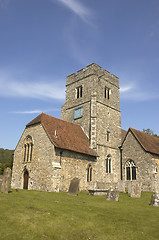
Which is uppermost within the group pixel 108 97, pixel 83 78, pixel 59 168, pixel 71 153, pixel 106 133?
pixel 83 78

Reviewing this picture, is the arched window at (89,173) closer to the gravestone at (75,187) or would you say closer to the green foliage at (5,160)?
the gravestone at (75,187)

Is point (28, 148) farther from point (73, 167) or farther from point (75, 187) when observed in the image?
point (75, 187)

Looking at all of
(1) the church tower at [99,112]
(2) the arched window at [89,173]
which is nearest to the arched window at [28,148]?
(2) the arched window at [89,173]

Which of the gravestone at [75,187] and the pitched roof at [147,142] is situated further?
the pitched roof at [147,142]

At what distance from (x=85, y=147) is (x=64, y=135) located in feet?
10.3

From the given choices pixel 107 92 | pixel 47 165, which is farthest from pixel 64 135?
pixel 107 92

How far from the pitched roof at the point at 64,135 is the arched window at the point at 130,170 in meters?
5.09

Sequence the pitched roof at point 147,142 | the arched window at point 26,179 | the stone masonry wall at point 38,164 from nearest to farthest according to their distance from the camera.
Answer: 1. the stone masonry wall at point 38,164
2. the arched window at point 26,179
3. the pitched roof at point 147,142

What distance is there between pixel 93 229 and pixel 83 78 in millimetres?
25354

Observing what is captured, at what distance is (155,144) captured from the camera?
2872 cm

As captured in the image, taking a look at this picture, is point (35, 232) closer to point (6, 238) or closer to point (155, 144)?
point (6, 238)

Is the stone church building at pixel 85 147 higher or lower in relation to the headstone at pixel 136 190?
higher

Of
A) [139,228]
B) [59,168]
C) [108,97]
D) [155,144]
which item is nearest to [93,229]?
[139,228]

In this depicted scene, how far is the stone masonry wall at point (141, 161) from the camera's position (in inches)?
947
